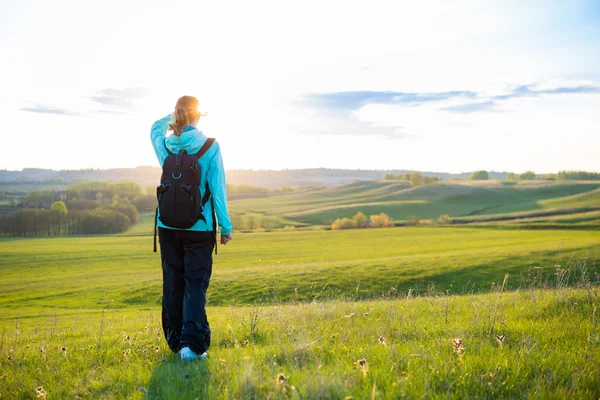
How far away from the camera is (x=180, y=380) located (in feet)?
13.7

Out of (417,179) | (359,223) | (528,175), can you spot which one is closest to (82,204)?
(359,223)

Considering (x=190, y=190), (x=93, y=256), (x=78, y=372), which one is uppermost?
(x=190, y=190)

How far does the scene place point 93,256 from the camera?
48.4 meters

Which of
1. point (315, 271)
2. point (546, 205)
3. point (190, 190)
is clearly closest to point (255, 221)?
point (315, 271)

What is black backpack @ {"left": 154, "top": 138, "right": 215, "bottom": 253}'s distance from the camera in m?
5.26

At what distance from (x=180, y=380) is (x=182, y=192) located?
203 cm

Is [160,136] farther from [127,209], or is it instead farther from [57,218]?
[127,209]

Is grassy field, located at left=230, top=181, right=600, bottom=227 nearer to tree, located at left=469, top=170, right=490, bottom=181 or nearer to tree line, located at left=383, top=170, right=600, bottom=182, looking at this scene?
tree line, located at left=383, top=170, right=600, bottom=182

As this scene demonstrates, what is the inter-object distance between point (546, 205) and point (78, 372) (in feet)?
394

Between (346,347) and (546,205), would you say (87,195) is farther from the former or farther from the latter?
(346,347)

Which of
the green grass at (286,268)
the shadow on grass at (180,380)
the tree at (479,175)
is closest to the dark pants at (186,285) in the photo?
the shadow on grass at (180,380)

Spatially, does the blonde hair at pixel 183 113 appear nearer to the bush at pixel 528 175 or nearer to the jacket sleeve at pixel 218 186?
the jacket sleeve at pixel 218 186

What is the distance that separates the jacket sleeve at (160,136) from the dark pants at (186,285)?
3.05 ft

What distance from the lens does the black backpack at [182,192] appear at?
5.26 meters
